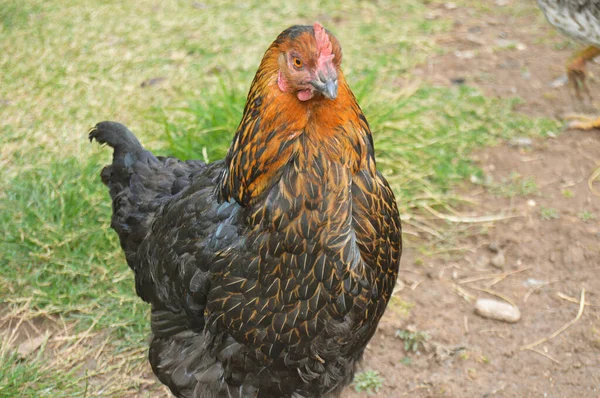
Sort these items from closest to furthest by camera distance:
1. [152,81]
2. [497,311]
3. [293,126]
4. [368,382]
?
[293,126] → [368,382] → [497,311] → [152,81]

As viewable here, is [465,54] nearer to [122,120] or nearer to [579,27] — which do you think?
[579,27]

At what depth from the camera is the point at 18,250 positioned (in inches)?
144

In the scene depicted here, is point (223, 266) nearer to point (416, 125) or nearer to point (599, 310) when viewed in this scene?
point (599, 310)

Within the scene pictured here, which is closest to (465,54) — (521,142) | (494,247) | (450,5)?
(450,5)

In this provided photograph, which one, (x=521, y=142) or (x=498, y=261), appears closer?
(x=498, y=261)

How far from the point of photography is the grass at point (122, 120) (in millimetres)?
3309

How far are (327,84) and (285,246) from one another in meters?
0.57

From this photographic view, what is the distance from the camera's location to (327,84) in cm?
183

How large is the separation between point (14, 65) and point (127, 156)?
9.99 ft

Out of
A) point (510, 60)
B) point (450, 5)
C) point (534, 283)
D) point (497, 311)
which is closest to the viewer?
point (497, 311)

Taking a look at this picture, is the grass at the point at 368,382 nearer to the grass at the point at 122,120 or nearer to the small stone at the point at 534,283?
the grass at the point at 122,120

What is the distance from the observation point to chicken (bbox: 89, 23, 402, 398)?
6.53 ft

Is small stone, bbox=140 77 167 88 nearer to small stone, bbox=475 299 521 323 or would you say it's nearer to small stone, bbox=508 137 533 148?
small stone, bbox=508 137 533 148

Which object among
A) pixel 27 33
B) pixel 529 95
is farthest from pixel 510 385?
pixel 27 33
